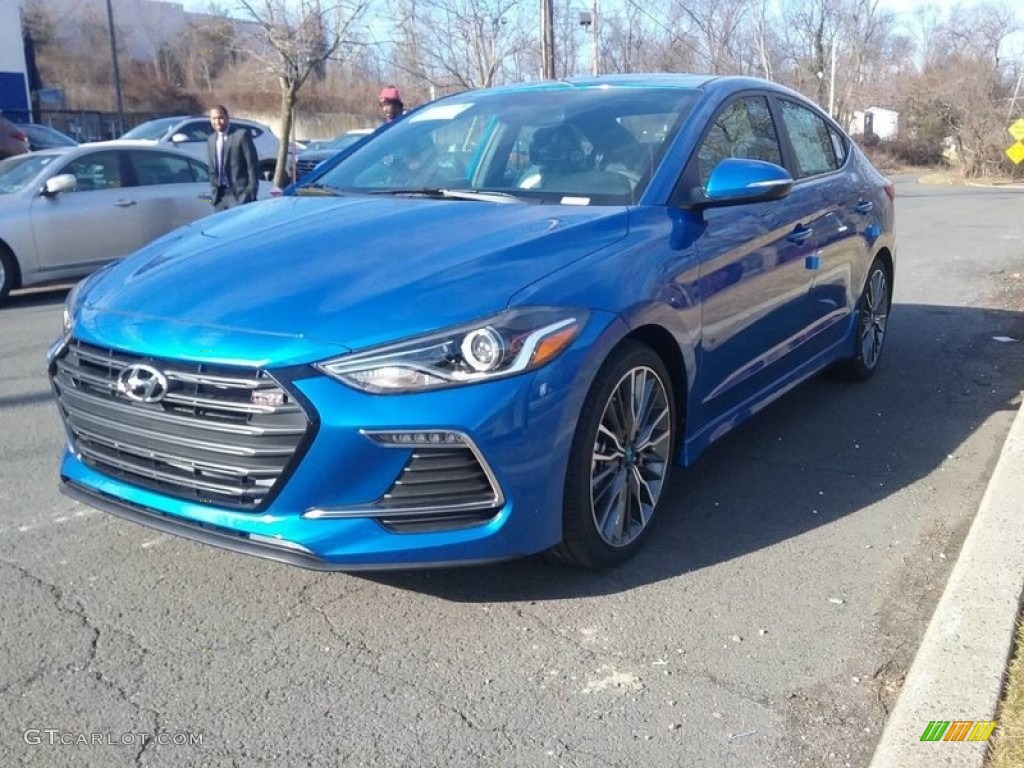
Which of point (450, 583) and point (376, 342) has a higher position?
point (376, 342)

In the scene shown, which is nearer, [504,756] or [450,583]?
[504,756]

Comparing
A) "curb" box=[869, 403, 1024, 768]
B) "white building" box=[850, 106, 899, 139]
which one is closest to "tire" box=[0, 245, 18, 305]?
"curb" box=[869, 403, 1024, 768]

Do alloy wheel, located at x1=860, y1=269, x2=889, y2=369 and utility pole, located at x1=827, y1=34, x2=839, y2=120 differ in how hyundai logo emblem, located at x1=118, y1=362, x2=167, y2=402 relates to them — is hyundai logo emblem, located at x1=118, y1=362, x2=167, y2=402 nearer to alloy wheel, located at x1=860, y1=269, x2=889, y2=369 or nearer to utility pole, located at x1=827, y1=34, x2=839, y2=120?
alloy wheel, located at x1=860, y1=269, x2=889, y2=369

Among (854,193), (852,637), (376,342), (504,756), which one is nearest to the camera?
(504,756)

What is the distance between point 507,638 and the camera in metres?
3.21

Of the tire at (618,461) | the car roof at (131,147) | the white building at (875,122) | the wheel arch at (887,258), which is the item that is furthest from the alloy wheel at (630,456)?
the white building at (875,122)

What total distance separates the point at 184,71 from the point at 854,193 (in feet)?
211

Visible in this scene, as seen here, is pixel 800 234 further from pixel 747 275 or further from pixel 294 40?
pixel 294 40

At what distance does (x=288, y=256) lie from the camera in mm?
3387

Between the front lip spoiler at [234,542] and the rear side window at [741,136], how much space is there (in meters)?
Answer: 2.03

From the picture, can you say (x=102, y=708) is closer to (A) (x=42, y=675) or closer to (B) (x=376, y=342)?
(A) (x=42, y=675)

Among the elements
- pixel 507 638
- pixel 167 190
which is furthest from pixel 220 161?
pixel 507 638

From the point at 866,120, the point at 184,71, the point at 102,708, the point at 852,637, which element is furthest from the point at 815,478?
the point at 184,71

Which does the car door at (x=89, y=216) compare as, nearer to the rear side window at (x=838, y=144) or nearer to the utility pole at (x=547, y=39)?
the rear side window at (x=838, y=144)
